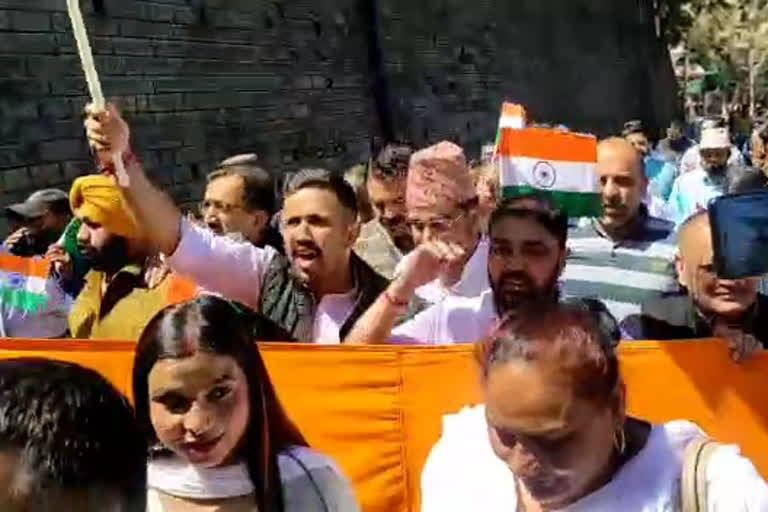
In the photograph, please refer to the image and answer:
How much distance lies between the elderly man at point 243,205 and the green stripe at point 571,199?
45.5 inches

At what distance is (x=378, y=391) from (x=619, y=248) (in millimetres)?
1320

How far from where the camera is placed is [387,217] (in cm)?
491

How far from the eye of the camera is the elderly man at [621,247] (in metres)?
4.17

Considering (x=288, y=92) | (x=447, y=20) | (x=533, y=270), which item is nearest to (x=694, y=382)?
(x=533, y=270)

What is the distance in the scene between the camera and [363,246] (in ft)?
16.0

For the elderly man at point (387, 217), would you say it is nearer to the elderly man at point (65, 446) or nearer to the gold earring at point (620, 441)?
the gold earring at point (620, 441)

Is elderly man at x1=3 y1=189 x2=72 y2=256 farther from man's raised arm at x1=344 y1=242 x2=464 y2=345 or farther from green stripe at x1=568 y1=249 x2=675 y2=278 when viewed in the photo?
man's raised arm at x1=344 y1=242 x2=464 y2=345

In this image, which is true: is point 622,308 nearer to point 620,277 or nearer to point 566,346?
point 620,277

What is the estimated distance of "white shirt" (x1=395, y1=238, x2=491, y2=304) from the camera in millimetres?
3826

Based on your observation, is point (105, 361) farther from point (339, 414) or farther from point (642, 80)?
point (642, 80)

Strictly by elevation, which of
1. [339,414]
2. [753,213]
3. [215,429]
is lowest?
[339,414]

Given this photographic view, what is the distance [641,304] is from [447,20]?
1378 cm

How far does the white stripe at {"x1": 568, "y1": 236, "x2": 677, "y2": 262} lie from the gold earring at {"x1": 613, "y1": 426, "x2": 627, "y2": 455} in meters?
2.08

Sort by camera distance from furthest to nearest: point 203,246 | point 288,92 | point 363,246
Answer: point 288,92 → point 363,246 → point 203,246
